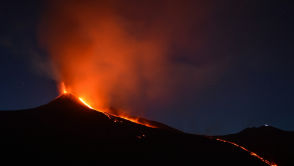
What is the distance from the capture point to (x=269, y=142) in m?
40.0

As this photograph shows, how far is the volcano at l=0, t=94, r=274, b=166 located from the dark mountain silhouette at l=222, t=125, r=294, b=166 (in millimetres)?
13014

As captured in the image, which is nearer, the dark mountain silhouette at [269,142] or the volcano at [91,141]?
the volcano at [91,141]

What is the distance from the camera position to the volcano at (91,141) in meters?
16.6

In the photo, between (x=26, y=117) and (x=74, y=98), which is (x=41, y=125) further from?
(x=74, y=98)

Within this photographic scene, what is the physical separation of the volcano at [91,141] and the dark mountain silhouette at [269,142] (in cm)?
1301

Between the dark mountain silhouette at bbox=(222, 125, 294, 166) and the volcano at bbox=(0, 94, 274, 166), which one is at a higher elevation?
the dark mountain silhouette at bbox=(222, 125, 294, 166)

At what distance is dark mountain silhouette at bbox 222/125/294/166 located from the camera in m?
32.4

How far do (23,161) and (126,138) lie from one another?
358 inches

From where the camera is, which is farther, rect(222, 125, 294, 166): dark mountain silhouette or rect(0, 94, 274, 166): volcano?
rect(222, 125, 294, 166): dark mountain silhouette

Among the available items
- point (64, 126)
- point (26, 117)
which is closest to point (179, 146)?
point (64, 126)

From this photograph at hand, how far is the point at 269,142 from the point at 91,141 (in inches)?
1344

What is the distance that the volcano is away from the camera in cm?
1659

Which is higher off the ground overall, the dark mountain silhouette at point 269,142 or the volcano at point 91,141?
the dark mountain silhouette at point 269,142

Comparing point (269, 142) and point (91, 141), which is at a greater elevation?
point (269, 142)
